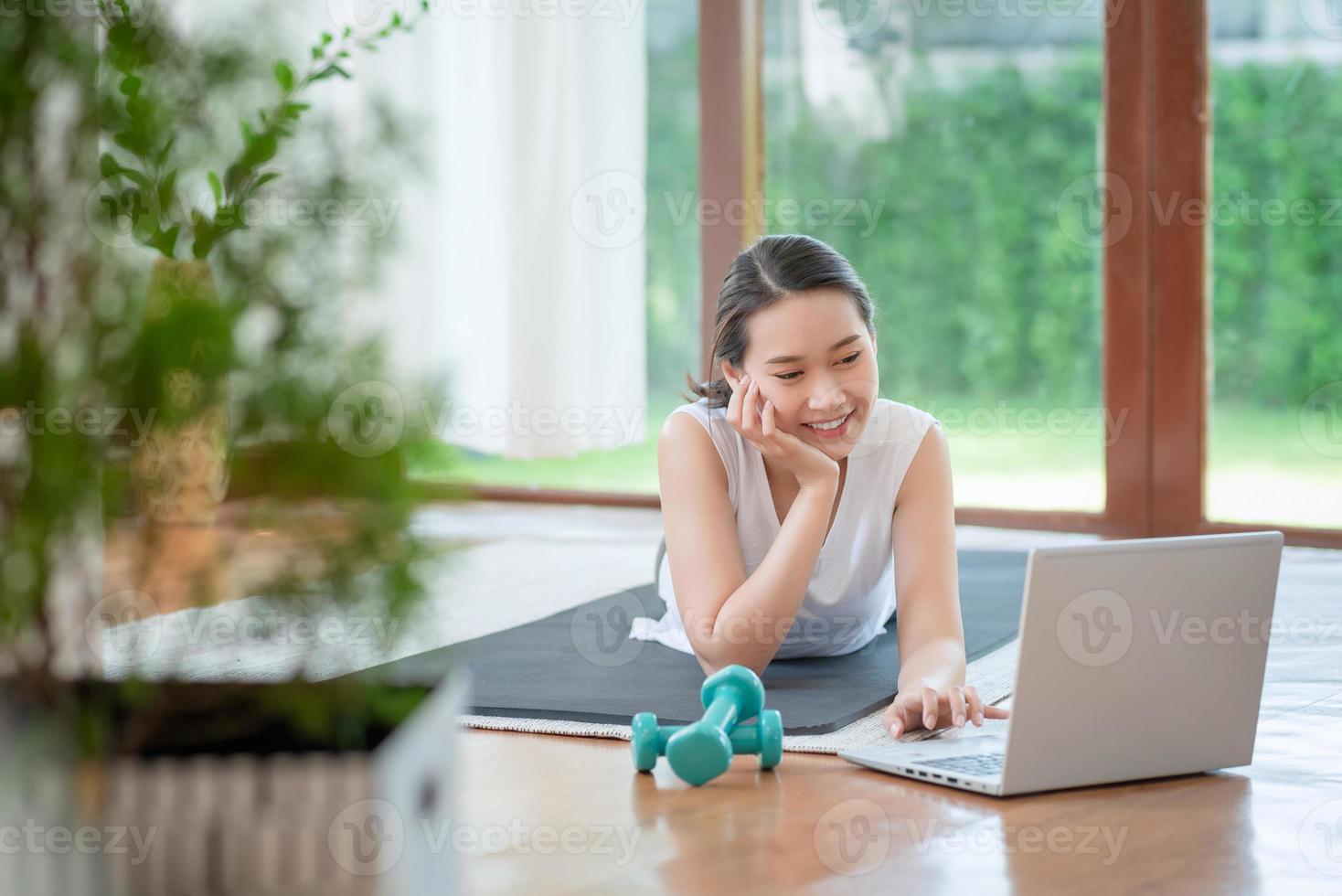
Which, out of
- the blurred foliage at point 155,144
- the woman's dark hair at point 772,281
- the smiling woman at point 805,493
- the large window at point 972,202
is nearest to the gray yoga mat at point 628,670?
the smiling woman at point 805,493

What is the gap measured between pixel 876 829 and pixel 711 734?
22cm

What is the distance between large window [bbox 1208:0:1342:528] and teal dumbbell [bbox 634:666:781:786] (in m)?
2.30

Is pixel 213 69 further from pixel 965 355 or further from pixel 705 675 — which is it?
pixel 965 355

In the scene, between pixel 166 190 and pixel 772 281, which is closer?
pixel 166 190

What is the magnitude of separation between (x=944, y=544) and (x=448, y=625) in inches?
38.9

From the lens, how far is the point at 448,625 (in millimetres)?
2676

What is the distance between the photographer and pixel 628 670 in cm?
223

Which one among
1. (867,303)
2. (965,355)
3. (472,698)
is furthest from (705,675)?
(965,355)

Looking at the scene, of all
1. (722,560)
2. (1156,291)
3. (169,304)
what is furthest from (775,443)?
(1156,291)

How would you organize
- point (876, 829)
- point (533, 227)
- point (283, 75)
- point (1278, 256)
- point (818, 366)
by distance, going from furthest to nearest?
point (533, 227) → point (1278, 256) → point (818, 366) → point (876, 829) → point (283, 75)

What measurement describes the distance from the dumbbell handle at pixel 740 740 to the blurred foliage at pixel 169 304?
0.95 metres

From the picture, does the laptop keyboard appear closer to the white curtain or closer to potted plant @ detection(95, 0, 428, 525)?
potted plant @ detection(95, 0, 428, 525)

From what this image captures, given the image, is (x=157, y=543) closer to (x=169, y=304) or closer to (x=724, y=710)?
(x=169, y=304)

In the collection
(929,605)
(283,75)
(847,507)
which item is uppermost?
(283,75)
